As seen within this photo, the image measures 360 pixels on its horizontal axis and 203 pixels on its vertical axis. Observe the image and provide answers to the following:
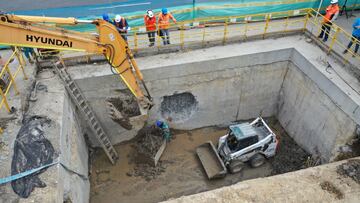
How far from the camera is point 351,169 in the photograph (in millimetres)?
9992

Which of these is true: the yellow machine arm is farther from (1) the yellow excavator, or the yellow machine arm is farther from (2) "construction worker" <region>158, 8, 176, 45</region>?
(2) "construction worker" <region>158, 8, 176, 45</region>

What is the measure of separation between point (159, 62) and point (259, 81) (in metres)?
4.85

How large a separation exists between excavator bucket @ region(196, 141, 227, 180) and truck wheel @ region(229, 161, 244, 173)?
327 mm

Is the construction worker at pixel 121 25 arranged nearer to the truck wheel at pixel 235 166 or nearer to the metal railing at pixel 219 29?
the metal railing at pixel 219 29

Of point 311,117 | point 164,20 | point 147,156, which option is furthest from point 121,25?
point 311,117

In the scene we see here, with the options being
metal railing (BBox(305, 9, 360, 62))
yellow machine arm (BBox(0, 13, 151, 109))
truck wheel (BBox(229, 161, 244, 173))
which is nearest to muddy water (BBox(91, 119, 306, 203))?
truck wheel (BBox(229, 161, 244, 173))

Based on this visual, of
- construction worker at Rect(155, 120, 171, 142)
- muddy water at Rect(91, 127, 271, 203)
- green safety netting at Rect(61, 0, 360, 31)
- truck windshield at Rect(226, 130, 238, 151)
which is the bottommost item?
muddy water at Rect(91, 127, 271, 203)

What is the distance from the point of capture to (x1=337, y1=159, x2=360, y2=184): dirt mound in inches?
385

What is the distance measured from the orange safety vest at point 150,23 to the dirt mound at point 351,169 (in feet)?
29.0

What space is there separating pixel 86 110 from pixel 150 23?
450 centimetres

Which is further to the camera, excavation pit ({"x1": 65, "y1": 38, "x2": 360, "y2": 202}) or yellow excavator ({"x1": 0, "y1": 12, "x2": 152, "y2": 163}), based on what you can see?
excavation pit ({"x1": 65, "y1": 38, "x2": 360, "y2": 202})

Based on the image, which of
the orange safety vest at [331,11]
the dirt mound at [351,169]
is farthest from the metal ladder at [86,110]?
the orange safety vest at [331,11]

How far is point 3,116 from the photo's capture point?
9.86 metres

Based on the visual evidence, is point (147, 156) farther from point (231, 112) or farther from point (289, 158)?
point (289, 158)
